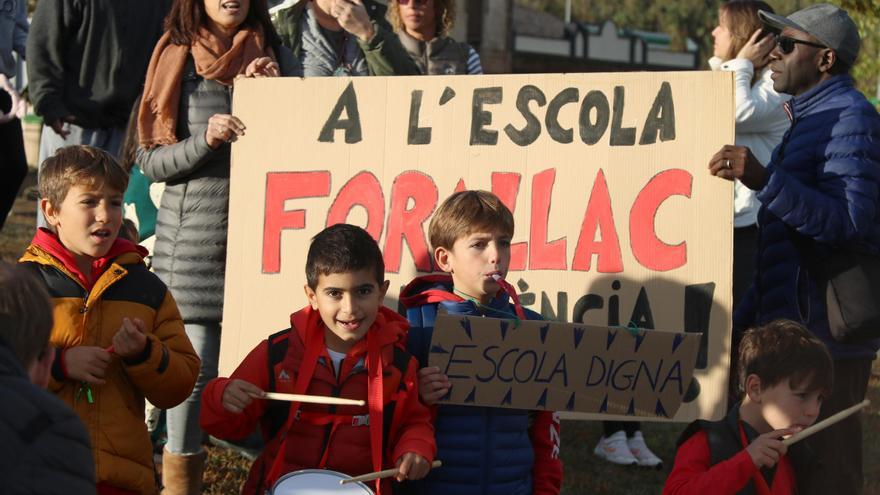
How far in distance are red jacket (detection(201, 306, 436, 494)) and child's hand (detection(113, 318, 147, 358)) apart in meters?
0.23

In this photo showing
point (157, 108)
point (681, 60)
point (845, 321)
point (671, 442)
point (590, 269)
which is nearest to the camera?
point (845, 321)

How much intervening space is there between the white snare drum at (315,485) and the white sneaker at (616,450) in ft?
9.56

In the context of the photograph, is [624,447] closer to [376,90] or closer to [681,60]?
[376,90]

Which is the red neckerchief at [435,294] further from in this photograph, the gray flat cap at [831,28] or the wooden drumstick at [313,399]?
the gray flat cap at [831,28]

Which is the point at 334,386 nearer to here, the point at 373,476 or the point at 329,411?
the point at 329,411

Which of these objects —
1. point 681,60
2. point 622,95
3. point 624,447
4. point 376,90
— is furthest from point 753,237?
point 681,60

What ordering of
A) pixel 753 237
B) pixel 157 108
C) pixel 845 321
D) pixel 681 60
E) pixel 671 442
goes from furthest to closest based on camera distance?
pixel 681 60, pixel 671 442, pixel 753 237, pixel 157 108, pixel 845 321

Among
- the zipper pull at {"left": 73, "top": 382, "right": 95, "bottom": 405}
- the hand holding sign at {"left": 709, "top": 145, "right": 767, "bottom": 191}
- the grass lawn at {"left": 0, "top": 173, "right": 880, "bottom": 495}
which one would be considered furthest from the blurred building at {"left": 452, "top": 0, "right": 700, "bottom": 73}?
the zipper pull at {"left": 73, "top": 382, "right": 95, "bottom": 405}

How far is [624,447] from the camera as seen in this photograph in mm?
6137

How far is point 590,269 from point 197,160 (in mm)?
1392

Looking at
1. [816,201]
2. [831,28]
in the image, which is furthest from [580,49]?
[816,201]

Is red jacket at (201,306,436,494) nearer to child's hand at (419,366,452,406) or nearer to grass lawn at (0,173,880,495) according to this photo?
child's hand at (419,366,452,406)

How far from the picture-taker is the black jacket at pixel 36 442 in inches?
92.4

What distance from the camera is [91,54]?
5887mm
